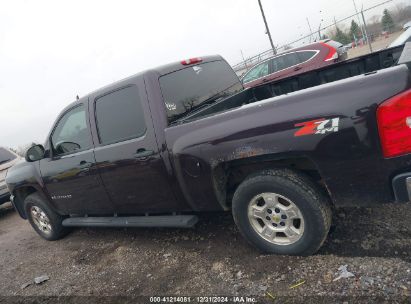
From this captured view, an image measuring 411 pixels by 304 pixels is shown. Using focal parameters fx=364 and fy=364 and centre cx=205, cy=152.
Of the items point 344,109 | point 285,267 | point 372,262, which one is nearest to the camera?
point 344,109

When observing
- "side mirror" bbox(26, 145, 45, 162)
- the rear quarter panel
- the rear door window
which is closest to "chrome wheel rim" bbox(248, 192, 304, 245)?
the rear quarter panel

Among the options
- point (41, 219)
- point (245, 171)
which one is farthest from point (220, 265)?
point (41, 219)

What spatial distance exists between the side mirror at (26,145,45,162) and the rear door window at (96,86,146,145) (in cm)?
127

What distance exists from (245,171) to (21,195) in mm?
4207

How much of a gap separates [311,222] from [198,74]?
7.03 ft

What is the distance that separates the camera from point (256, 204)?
3.15 metres

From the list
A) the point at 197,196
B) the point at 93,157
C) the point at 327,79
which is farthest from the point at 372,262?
the point at 93,157

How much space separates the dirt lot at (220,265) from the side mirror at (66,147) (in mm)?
1337

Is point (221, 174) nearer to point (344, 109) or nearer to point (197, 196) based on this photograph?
point (197, 196)

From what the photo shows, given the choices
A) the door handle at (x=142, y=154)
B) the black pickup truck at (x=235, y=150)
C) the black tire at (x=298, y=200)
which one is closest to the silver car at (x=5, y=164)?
the black pickup truck at (x=235, y=150)

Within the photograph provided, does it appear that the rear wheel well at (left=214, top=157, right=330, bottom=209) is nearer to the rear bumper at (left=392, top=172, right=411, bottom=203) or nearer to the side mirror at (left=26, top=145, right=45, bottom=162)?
the rear bumper at (left=392, top=172, right=411, bottom=203)

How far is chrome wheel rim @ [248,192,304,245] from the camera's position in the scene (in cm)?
299

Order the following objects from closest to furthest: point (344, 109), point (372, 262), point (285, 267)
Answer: point (344, 109) < point (372, 262) < point (285, 267)

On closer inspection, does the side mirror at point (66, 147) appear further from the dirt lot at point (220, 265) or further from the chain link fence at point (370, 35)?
the chain link fence at point (370, 35)
